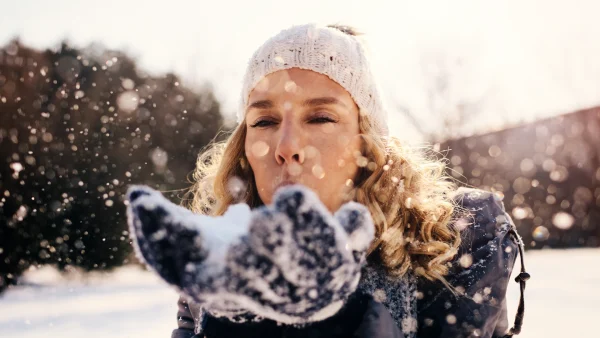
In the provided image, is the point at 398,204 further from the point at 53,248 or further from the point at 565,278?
the point at 53,248

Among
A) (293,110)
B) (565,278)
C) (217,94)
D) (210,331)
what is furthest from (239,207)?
(217,94)

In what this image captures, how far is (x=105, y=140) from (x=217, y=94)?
2.92 meters

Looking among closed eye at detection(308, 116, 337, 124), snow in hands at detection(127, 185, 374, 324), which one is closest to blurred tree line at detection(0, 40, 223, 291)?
closed eye at detection(308, 116, 337, 124)

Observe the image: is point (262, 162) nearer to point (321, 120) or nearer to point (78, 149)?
point (321, 120)

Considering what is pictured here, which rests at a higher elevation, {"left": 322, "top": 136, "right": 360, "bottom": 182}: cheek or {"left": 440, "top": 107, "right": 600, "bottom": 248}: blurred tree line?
{"left": 440, "top": 107, "right": 600, "bottom": 248}: blurred tree line

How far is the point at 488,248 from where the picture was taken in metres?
1.53

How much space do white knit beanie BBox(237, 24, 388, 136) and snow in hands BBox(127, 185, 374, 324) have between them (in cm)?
95

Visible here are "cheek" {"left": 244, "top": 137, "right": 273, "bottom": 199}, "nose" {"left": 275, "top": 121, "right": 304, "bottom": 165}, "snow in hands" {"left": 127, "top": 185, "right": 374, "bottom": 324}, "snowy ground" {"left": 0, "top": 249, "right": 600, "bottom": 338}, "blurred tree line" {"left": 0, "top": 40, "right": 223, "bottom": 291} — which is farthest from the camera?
"blurred tree line" {"left": 0, "top": 40, "right": 223, "bottom": 291}

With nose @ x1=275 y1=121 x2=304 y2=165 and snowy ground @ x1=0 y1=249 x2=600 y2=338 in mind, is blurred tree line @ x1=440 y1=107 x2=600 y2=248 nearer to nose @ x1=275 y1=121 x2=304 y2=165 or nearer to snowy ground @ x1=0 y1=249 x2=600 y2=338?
snowy ground @ x1=0 y1=249 x2=600 y2=338

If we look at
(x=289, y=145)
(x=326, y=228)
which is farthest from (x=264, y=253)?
(x=289, y=145)

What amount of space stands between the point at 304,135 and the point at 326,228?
73cm

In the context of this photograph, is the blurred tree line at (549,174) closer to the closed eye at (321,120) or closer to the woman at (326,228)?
the woman at (326,228)

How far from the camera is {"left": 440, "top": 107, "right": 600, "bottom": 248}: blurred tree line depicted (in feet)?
38.4

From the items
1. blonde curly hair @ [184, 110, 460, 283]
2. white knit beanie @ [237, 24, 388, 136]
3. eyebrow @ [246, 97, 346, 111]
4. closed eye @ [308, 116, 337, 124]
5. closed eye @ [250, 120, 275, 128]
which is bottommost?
blonde curly hair @ [184, 110, 460, 283]
